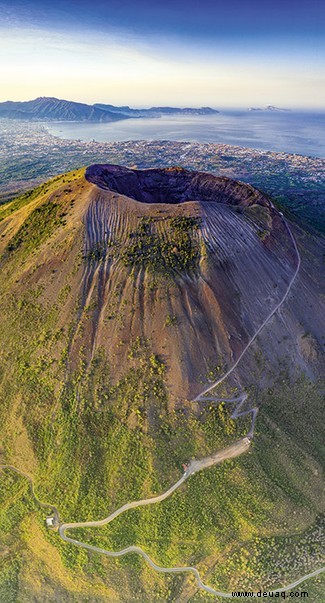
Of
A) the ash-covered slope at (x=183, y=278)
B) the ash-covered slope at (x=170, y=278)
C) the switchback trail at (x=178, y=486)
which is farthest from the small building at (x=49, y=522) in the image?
the ash-covered slope at (x=183, y=278)

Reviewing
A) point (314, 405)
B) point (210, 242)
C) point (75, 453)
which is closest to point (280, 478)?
point (314, 405)

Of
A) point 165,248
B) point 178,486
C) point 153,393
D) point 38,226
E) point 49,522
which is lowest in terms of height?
point 49,522

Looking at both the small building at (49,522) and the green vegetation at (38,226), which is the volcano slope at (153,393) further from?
the small building at (49,522)

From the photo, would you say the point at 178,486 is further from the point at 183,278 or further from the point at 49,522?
the point at 183,278

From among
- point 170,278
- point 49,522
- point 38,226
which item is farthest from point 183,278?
point 49,522

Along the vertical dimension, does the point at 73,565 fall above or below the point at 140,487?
below

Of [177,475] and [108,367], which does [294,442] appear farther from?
[108,367]

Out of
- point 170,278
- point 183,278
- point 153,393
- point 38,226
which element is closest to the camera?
point 153,393

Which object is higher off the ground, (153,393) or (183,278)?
(183,278)
